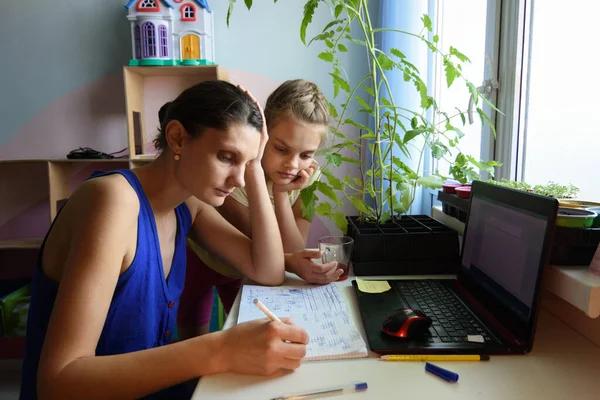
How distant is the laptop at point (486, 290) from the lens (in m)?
0.73

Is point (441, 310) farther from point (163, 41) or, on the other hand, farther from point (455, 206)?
point (163, 41)

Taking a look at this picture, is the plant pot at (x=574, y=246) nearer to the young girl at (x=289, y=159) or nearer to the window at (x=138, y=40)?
the young girl at (x=289, y=159)

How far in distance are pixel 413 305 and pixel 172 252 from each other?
0.62 m

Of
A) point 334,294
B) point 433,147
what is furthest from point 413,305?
point 433,147

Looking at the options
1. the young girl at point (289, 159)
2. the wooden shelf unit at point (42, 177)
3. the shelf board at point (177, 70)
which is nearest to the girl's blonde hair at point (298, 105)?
the young girl at point (289, 159)

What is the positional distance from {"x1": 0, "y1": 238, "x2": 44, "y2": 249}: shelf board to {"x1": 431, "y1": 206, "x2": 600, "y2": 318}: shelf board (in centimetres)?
246

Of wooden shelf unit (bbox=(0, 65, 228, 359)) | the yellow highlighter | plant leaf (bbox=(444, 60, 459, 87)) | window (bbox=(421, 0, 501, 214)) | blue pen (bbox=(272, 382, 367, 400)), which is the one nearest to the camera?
blue pen (bbox=(272, 382, 367, 400))

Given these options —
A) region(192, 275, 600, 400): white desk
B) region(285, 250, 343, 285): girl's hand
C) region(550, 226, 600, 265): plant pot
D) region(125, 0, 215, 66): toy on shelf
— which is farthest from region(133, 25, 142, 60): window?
region(550, 226, 600, 265): plant pot

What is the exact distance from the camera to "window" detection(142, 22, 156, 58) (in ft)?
7.46

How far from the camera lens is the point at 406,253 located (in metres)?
1.19

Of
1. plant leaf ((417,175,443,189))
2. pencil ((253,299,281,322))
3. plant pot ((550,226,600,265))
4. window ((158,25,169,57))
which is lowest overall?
pencil ((253,299,281,322))

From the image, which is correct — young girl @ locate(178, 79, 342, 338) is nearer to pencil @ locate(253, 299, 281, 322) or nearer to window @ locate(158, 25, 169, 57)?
pencil @ locate(253, 299, 281, 322)

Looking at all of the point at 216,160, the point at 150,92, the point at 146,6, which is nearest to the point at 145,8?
the point at 146,6

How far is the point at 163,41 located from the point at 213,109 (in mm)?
1621
